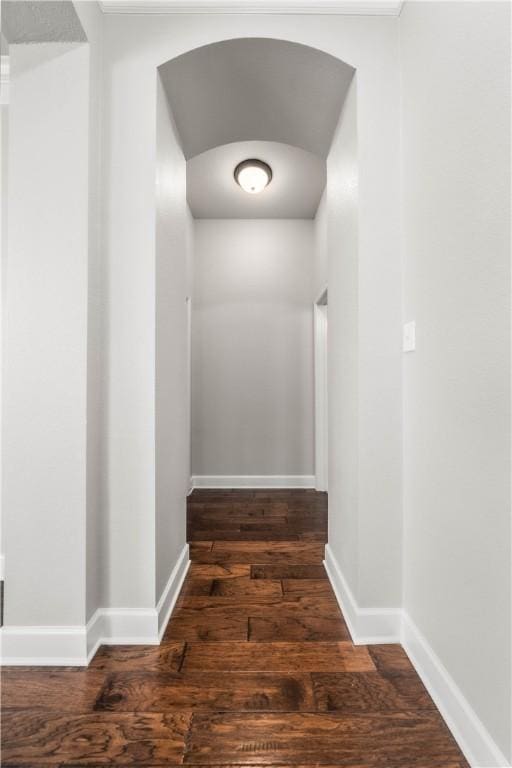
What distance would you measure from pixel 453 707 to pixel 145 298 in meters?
1.68

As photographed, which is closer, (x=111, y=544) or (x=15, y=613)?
(x=15, y=613)

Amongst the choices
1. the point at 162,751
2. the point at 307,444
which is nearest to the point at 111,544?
the point at 162,751

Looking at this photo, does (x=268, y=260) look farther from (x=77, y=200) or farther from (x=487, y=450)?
(x=487, y=450)

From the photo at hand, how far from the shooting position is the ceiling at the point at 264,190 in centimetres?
325

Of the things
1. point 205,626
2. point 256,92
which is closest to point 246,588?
point 205,626

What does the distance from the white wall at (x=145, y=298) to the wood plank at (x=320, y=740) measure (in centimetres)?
50

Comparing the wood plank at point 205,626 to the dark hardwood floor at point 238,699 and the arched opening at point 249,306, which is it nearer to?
the dark hardwood floor at point 238,699

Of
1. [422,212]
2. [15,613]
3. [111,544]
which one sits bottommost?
[15,613]

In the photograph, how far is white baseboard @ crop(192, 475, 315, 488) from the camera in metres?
4.30

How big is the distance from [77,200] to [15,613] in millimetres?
1516

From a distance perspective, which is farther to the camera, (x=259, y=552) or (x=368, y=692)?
(x=259, y=552)

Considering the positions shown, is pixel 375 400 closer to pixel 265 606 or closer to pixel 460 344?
pixel 460 344

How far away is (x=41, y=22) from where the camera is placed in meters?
1.57

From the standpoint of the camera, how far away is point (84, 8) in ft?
5.30
